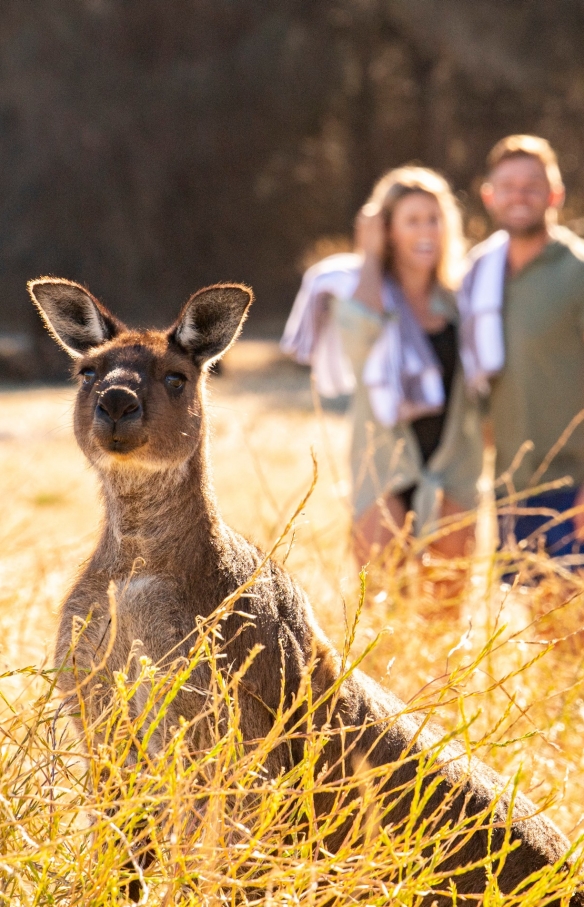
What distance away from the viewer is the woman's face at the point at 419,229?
552 centimetres

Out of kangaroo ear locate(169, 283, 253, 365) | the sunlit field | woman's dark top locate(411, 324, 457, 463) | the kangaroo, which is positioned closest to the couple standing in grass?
woman's dark top locate(411, 324, 457, 463)

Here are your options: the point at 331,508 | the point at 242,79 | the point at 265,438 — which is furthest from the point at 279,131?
the point at 331,508

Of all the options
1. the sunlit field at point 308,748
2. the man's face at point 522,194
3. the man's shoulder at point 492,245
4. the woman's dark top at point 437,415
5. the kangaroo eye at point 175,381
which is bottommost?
the sunlit field at point 308,748

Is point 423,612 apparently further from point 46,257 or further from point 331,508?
point 46,257

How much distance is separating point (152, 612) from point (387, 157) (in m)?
22.6

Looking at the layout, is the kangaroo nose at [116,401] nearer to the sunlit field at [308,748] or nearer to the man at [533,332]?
the sunlit field at [308,748]

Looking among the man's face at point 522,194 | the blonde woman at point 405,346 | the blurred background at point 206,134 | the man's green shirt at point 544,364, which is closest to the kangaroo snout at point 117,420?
the blonde woman at point 405,346

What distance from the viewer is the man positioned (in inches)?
217

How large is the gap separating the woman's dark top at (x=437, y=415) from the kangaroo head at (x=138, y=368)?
2.54 m

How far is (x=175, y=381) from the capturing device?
3.14m

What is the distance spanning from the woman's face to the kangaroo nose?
2983 mm

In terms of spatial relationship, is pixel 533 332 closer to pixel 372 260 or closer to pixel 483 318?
pixel 483 318

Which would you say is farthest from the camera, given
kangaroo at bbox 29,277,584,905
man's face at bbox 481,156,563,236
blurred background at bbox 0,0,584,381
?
blurred background at bbox 0,0,584,381

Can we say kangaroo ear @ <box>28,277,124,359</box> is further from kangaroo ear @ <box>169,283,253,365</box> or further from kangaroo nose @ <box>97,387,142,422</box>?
kangaroo nose @ <box>97,387,142,422</box>
